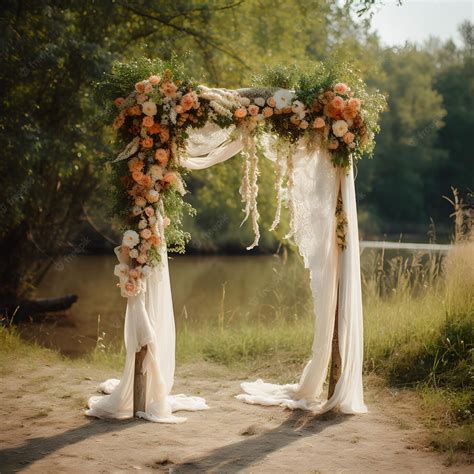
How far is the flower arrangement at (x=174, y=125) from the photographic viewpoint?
5.00m

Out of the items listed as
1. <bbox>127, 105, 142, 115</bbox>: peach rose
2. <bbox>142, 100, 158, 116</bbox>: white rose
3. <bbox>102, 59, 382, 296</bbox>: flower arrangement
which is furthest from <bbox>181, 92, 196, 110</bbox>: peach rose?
<bbox>127, 105, 142, 115</bbox>: peach rose

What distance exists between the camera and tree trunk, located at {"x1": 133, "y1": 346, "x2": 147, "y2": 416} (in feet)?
16.7

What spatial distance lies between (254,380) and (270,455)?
2321 millimetres

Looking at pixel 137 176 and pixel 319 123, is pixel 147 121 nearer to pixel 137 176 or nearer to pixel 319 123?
pixel 137 176

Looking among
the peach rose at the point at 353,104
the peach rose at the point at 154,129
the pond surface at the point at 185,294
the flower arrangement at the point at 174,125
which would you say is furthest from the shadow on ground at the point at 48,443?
the peach rose at the point at 353,104

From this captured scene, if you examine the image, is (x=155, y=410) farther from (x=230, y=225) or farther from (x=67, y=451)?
(x=230, y=225)

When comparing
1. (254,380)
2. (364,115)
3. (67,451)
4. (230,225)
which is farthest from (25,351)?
(230,225)

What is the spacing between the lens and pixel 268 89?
530cm

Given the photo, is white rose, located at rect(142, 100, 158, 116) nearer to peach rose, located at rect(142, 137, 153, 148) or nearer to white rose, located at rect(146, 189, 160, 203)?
peach rose, located at rect(142, 137, 153, 148)

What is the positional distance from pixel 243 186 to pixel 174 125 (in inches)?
31.4

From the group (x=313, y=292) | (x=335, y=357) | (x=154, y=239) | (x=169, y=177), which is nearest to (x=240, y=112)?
(x=169, y=177)

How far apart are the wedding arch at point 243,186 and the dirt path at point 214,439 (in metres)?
0.25

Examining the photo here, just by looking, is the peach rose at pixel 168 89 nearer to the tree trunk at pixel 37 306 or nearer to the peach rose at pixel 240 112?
the peach rose at pixel 240 112

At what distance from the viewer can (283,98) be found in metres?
5.21
